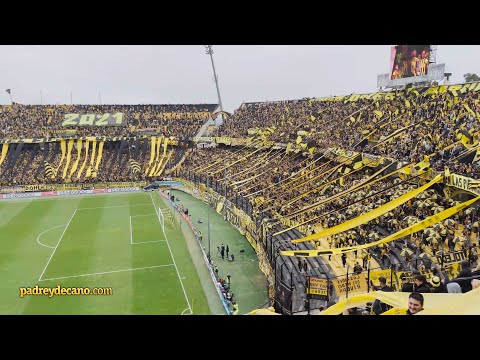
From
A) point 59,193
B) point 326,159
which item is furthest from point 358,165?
point 59,193

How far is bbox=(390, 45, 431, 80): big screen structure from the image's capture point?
4020 cm

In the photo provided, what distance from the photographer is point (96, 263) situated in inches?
958

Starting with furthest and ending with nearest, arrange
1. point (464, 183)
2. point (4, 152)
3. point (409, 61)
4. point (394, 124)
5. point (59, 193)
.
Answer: point (4, 152) → point (59, 193) → point (409, 61) → point (394, 124) → point (464, 183)

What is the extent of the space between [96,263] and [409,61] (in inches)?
1405

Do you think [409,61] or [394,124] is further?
[409,61]

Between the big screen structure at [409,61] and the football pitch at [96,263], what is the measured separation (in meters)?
28.3

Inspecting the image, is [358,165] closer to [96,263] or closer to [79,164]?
[96,263]

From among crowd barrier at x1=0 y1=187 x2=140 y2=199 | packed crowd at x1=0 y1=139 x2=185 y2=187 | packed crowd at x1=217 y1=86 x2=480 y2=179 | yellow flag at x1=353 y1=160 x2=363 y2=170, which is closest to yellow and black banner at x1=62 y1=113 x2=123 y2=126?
packed crowd at x1=0 y1=139 x2=185 y2=187

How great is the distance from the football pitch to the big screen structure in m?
28.3

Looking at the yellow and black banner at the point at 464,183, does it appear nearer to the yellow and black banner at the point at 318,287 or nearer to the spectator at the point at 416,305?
the yellow and black banner at the point at 318,287

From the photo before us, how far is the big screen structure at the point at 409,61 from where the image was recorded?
1583 inches

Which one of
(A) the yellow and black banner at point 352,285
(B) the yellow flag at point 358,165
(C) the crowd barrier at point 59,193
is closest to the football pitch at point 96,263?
(A) the yellow and black banner at point 352,285

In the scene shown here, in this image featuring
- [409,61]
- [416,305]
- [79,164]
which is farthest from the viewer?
[79,164]
